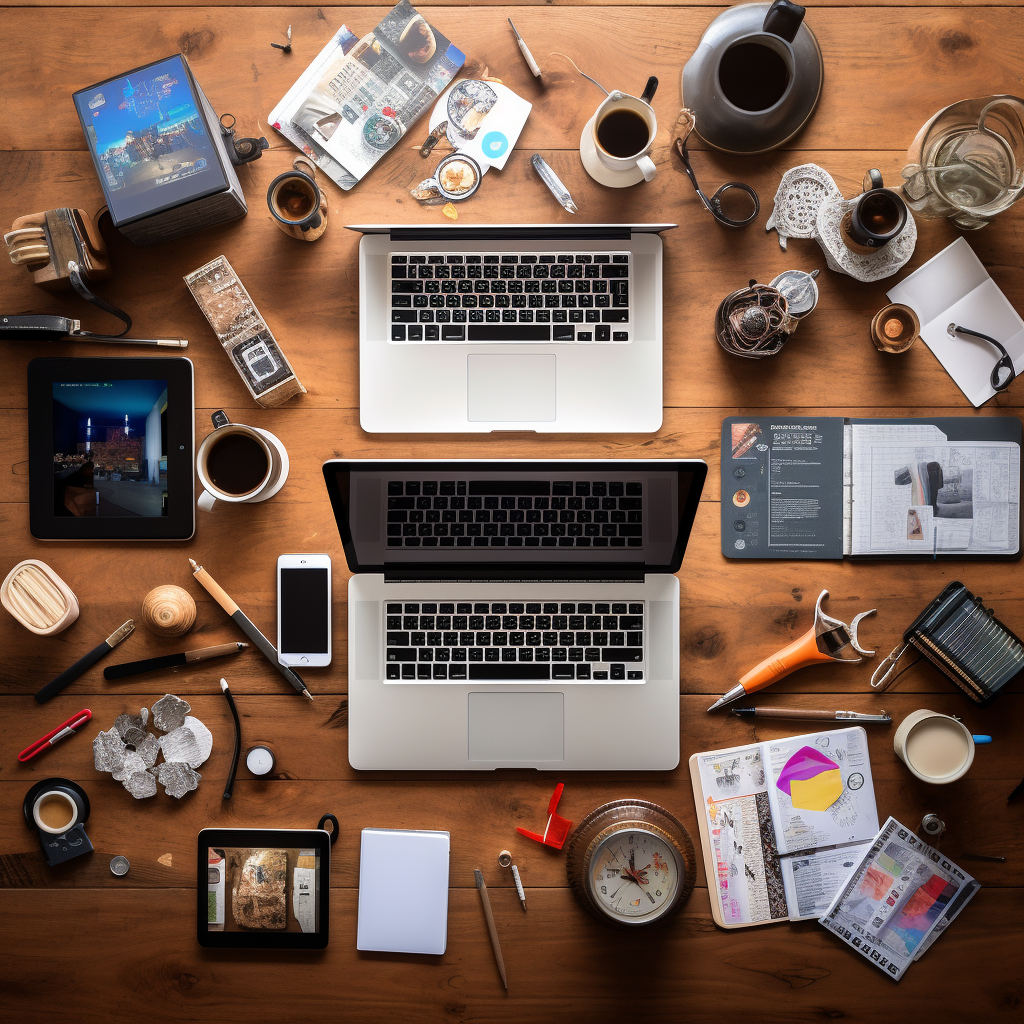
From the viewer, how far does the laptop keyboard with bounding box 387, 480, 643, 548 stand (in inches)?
48.9

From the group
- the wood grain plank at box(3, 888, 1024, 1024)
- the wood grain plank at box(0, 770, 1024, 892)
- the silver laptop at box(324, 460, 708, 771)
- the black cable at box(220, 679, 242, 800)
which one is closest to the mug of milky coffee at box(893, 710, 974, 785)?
the wood grain plank at box(0, 770, 1024, 892)

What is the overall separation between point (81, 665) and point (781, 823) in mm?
1360

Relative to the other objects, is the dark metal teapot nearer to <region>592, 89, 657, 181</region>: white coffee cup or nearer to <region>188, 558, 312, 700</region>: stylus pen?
<region>592, 89, 657, 181</region>: white coffee cup

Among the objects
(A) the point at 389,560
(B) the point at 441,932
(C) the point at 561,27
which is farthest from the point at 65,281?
(B) the point at 441,932

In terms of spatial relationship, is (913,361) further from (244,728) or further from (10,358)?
(10,358)

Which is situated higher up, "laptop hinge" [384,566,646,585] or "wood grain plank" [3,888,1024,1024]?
"laptop hinge" [384,566,646,585]

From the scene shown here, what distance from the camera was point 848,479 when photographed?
4.51 feet

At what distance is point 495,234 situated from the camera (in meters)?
1.33

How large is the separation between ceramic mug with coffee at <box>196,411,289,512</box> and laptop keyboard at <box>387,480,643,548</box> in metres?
0.26

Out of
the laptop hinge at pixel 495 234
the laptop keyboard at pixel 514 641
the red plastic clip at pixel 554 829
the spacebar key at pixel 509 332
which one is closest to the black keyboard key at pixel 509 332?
the spacebar key at pixel 509 332

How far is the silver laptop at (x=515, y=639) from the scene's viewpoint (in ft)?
4.16

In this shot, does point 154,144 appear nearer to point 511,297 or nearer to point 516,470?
point 511,297

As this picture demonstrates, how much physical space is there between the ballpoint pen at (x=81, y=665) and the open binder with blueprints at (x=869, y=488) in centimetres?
118

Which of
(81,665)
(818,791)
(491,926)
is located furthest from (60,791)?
(818,791)
